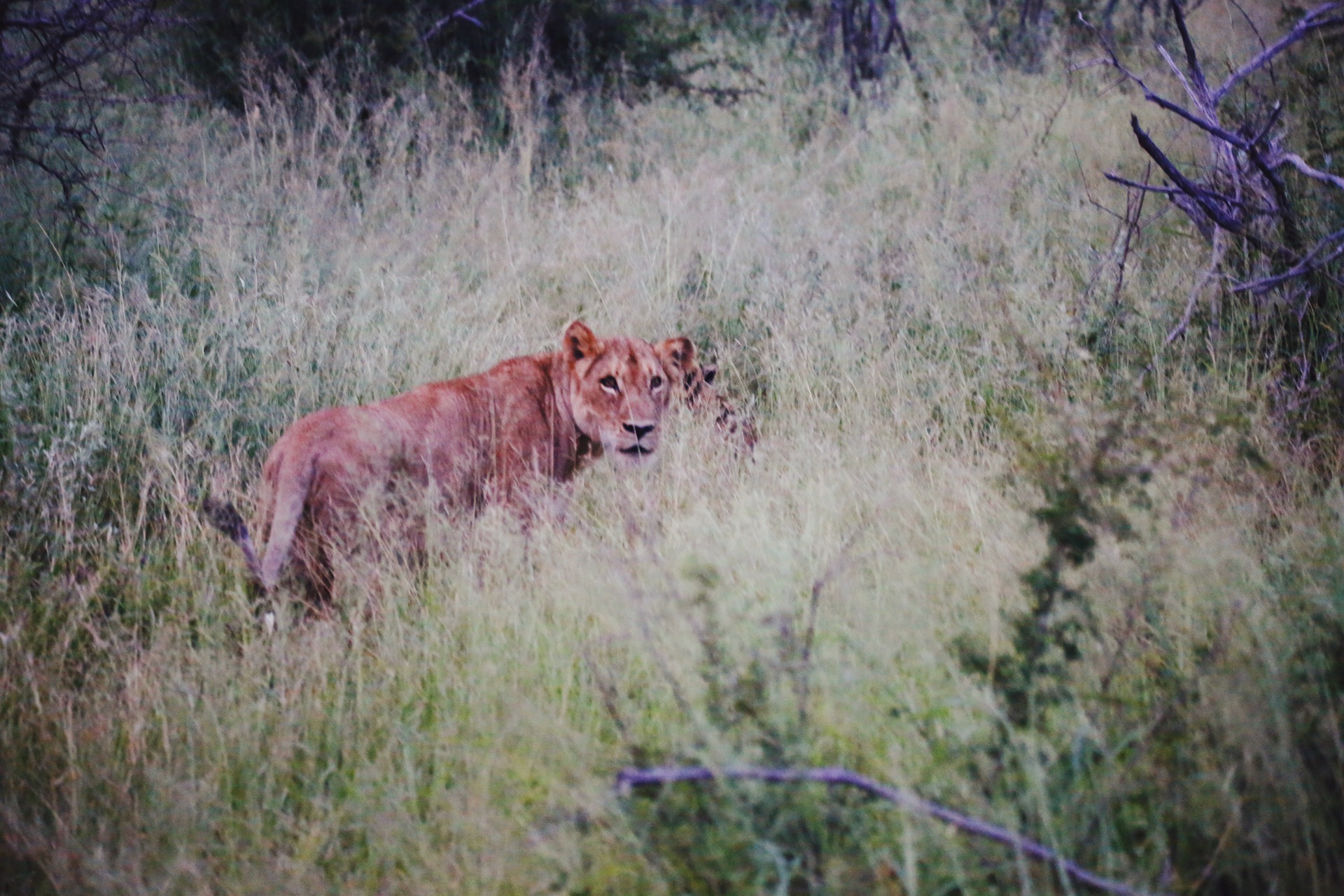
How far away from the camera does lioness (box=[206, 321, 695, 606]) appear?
3.73m

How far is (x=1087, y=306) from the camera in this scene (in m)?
5.42

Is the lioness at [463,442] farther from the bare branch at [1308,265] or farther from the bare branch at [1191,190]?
the bare branch at [1308,265]

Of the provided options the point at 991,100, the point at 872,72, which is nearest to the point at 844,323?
the point at 991,100

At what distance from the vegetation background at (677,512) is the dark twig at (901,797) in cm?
5

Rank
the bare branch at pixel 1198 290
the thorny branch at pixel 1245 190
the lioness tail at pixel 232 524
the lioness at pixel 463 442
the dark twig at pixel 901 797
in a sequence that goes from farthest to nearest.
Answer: the bare branch at pixel 1198 290 → the thorny branch at pixel 1245 190 → the lioness at pixel 463 442 → the lioness tail at pixel 232 524 → the dark twig at pixel 901 797

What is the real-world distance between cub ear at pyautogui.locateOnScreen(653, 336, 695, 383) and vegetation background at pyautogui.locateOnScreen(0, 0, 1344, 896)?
0.90 ft

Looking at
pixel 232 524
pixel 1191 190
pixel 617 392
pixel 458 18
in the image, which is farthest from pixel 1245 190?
pixel 458 18

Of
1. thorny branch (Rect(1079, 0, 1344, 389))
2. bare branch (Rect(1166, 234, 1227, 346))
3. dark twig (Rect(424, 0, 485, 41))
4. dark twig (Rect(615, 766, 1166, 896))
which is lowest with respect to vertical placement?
dark twig (Rect(615, 766, 1166, 896))

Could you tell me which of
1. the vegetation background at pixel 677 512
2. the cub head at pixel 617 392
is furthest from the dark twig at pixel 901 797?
the cub head at pixel 617 392

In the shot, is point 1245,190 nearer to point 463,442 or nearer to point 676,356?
point 676,356

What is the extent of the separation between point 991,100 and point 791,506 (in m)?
Answer: 6.25

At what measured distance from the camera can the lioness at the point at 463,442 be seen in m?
3.73

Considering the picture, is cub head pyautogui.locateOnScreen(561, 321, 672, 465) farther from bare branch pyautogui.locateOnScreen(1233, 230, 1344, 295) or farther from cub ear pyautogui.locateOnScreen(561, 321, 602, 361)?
bare branch pyautogui.locateOnScreen(1233, 230, 1344, 295)

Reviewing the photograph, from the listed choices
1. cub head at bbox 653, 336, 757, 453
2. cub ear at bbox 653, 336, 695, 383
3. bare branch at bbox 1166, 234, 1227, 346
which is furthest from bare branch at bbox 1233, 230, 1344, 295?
cub ear at bbox 653, 336, 695, 383
